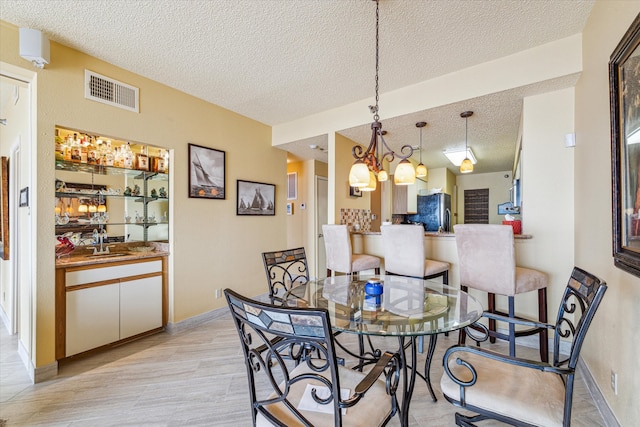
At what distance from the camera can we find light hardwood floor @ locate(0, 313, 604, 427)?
167 cm

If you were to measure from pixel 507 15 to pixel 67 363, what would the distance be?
14.4 ft

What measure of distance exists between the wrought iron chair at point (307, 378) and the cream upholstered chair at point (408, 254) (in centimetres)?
152

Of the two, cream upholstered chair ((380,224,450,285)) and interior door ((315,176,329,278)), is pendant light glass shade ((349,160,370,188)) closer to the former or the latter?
cream upholstered chair ((380,224,450,285))

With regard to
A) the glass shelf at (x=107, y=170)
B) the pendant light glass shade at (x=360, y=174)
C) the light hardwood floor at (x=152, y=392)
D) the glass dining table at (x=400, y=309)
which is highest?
the glass shelf at (x=107, y=170)

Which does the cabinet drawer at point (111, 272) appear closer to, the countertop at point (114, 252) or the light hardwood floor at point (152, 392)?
the countertop at point (114, 252)

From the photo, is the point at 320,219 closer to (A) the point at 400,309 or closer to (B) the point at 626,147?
(A) the point at 400,309

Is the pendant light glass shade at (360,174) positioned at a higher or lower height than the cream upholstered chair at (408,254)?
higher

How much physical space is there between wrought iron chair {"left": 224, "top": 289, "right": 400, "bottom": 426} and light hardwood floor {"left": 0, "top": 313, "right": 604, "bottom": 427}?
2.36 ft

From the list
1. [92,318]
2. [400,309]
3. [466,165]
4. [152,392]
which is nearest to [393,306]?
[400,309]

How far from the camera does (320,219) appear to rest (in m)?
5.30

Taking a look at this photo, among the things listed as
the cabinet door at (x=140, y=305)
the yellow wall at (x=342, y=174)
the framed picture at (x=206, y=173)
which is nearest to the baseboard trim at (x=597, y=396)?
the yellow wall at (x=342, y=174)

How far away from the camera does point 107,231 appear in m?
2.90

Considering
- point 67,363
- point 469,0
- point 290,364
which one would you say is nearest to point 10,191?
point 67,363

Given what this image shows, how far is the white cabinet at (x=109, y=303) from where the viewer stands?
7.47ft
